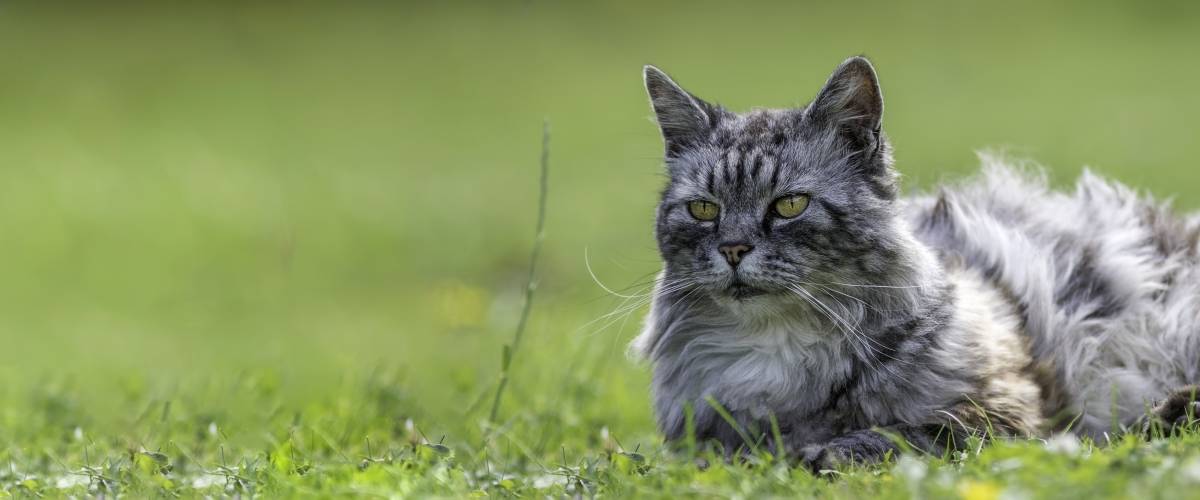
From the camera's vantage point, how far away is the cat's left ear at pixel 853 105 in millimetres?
4703

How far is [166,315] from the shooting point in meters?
11.1

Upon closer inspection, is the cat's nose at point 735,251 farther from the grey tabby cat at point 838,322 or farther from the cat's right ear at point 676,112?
the cat's right ear at point 676,112

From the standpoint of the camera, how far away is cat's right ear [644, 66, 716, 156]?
200 inches

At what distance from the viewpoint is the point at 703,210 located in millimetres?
4777

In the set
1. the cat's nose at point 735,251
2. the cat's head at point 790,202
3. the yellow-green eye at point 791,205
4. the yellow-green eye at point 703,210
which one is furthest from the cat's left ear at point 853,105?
the cat's nose at point 735,251

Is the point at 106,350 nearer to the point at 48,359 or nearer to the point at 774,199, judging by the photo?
the point at 48,359

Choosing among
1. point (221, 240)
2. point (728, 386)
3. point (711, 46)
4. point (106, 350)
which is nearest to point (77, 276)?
point (221, 240)

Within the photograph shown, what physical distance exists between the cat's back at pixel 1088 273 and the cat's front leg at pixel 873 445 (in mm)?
725

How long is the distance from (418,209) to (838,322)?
9.96 m

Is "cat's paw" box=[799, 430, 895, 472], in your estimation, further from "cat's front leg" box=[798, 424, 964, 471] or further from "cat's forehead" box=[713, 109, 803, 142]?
"cat's forehead" box=[713, 109, 803, 142]

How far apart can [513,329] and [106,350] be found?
3.22 m

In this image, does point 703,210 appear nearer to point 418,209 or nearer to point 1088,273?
point 1088,273

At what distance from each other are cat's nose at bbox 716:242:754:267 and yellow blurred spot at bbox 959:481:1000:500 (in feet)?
4.86

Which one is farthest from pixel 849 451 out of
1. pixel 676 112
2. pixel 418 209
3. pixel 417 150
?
pixel 417 150
